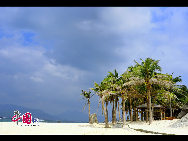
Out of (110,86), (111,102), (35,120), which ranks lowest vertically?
(35,120)

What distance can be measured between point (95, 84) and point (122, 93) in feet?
14.5

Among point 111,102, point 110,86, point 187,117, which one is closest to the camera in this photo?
point 187,117

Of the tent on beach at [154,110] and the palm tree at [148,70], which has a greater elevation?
the palm tree at [148,70]

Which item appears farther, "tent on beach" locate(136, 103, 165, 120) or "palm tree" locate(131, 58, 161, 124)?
"tent on beach" locate(136, 103, 165, 120)

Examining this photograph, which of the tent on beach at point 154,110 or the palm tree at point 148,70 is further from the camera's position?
the tent on beach at point 154,110

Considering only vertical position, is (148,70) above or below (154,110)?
above

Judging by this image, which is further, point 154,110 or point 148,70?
point 154,110

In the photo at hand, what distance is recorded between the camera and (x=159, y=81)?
23.8 meters

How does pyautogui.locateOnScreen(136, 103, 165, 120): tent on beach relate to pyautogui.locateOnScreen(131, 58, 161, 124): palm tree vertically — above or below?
below
